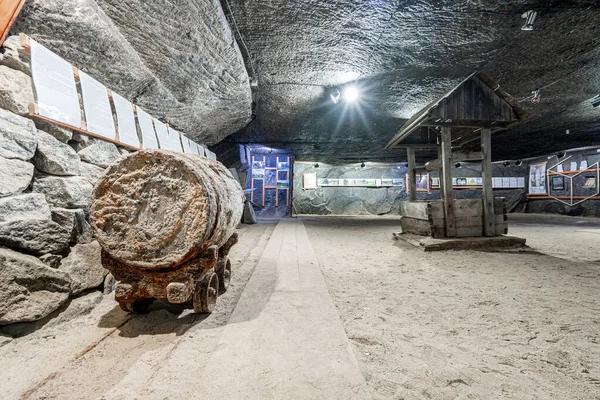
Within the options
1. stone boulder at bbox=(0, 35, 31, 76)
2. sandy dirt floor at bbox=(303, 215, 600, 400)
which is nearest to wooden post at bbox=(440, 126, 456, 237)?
sandy dirt floor at bbox=(303, 215, 600, 400)

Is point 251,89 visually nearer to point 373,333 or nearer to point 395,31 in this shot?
point 395,31

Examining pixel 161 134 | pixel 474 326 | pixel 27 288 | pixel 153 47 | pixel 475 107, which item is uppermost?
pixel 153 47

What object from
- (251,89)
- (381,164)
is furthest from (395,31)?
(381,164)

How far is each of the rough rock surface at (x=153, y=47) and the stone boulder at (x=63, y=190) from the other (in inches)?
46.4

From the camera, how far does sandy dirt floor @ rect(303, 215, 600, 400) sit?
3.61 ft

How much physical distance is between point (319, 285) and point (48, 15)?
3.21m

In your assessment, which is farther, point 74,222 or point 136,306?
point 74,222

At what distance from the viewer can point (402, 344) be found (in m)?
1.41

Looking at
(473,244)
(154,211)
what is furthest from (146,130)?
(473,244)

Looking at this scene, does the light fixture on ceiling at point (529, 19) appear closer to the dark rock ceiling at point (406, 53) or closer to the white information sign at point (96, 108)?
the dark rock ceiling at point (406, 53)

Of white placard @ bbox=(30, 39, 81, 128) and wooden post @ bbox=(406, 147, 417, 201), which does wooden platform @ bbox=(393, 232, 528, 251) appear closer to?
wooden post @ bbox=(406, 147, 417, 201)

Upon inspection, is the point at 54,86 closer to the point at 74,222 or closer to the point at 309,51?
the point at 74,222

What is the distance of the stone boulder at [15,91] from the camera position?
5.46 feet

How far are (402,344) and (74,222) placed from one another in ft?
8.66
